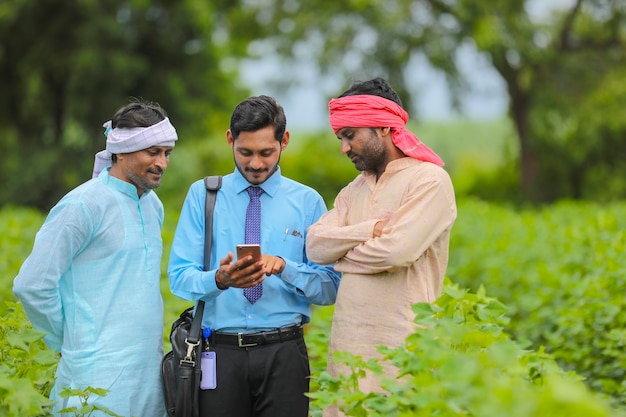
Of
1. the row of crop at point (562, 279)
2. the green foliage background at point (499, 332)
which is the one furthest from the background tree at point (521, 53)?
the row of crop at point (562, 279)

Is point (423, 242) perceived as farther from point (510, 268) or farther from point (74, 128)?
point (74, 128)

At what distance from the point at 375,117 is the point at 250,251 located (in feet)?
2.74

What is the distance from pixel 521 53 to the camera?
2477 cm

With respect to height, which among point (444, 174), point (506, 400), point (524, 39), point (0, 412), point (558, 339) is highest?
point (524, 39)

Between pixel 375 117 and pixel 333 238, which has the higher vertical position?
pixel 375 117

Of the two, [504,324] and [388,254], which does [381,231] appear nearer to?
[388,254]

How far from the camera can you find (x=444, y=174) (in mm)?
4738

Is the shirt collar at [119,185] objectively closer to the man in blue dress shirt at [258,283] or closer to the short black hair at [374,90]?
the man in blue dress shirt at [258,283]

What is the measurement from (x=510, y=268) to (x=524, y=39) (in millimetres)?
14270

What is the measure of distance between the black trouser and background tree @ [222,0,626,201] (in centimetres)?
1925

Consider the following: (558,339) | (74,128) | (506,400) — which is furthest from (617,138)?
(506,400)

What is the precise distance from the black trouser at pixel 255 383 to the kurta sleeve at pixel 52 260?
754 millimetres

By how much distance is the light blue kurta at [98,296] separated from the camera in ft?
15.1

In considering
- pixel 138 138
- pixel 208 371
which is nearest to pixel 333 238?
pixel 208 371
